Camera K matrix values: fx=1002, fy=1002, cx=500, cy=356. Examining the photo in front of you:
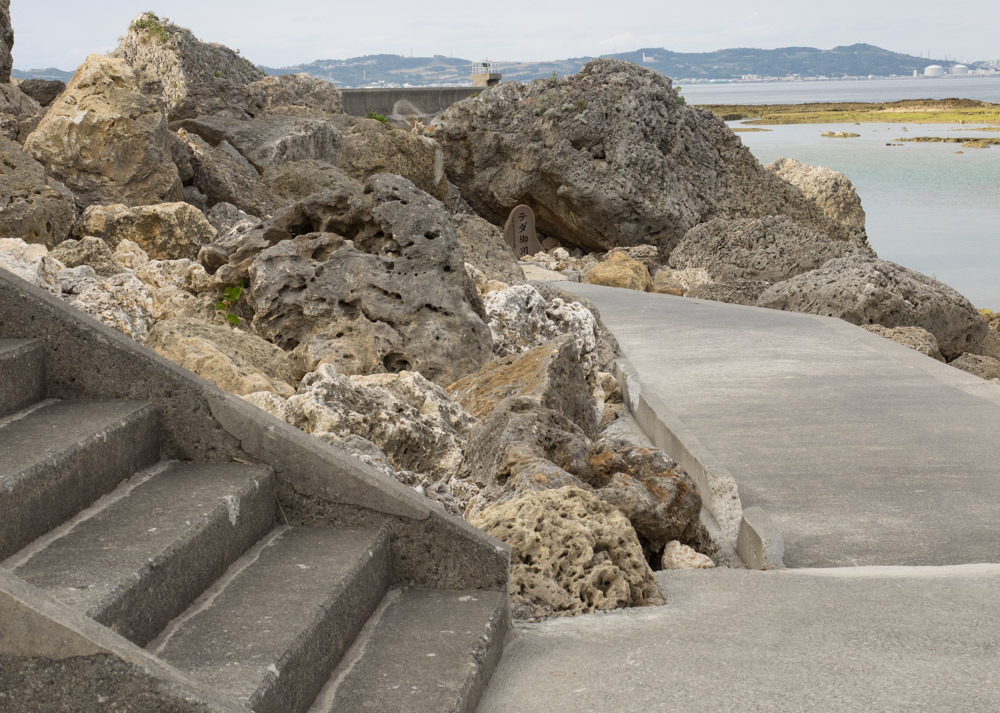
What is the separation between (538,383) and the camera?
551 centimetres

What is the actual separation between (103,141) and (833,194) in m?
12.8

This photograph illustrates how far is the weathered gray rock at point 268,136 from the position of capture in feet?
41.0

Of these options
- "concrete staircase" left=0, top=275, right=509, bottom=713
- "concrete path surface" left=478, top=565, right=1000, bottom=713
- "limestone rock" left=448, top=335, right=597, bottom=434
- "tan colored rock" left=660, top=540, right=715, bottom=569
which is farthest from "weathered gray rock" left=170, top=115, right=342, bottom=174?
"concrete path surface" left=478, top=565, right=1000, bottom=713

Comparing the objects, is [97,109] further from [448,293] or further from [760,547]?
[760,547]

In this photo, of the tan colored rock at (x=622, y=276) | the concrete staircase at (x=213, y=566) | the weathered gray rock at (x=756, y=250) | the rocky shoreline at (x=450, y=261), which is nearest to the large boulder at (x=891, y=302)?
the rocky shoreline at (x=450, y=261)

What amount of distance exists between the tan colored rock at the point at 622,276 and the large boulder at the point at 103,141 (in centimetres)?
537

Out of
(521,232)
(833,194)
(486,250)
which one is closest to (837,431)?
(486,250)

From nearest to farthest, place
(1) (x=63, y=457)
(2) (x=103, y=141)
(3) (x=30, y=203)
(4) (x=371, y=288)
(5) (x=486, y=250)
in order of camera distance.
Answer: (1) (x=63, y=457), (4) (x=371, y=288), (3) (x=30, y=203), (2) (x=103, y=141), (5) (x=486, y=250)

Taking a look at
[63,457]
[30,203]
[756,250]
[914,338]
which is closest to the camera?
[63,457]

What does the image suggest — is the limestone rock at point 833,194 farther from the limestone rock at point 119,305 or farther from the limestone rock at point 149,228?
the limestone rock at point 119,305

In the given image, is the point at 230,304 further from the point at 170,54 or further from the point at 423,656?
the point at 170,54

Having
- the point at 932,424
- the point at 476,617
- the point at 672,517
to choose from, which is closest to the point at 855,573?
the point at 672,517

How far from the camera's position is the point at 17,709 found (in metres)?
1.77

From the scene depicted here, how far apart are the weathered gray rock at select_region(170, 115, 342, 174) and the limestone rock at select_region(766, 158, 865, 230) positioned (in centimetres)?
877
